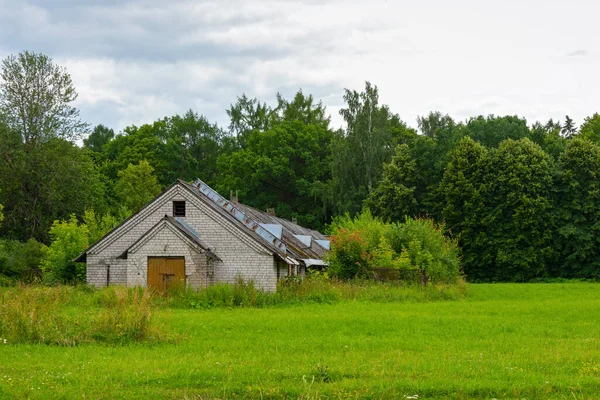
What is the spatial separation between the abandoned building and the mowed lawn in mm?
12935

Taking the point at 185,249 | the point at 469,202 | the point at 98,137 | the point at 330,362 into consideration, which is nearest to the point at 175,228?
the point at 185,249

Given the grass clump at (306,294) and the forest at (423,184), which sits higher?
the forest at (423,184)

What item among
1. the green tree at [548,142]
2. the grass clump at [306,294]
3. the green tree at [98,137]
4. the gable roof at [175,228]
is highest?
the green tree at [98,137]

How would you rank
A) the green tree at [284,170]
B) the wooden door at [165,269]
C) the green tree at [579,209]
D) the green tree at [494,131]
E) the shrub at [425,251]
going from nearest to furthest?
1. the wooden door at [165,269]
2. the shrub at [425,251]
3. the green tree at [579,209]
4. the green tree at [494,131]
5. the green tree at [284,170]

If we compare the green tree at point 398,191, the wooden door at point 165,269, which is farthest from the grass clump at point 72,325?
the green tree at point 398,191

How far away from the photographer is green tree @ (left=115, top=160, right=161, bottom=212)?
72938 millimetres

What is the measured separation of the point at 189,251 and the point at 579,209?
36.5 metres

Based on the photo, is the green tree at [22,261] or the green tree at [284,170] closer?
the green tree at [22,261]

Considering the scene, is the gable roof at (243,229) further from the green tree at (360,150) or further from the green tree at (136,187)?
the green tree at (136,187)

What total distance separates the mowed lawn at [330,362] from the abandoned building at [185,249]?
1294 centimetres

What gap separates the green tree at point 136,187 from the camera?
72.9 metres

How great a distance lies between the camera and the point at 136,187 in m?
74.1

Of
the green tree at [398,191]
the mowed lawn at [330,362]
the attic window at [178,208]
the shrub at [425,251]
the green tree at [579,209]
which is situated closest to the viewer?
the mowed lawn at [330,362]

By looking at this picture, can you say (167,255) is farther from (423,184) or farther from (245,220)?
(423,184)
